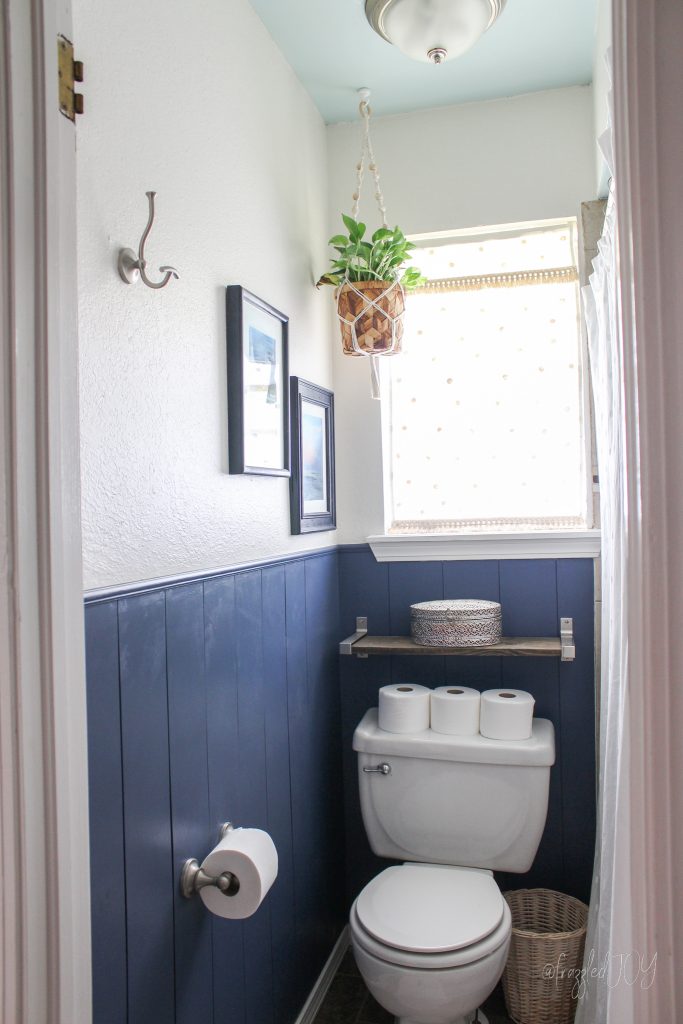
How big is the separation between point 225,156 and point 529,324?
1064 mm

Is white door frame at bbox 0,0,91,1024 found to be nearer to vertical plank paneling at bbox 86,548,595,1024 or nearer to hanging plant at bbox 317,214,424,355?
vertical plank paneling at bbox 86,548,595,1024

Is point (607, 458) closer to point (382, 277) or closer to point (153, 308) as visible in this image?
point (382, 277)

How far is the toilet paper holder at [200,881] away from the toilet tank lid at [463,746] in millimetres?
785

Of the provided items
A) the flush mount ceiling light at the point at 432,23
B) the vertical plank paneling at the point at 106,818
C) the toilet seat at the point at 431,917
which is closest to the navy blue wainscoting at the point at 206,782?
the vertical plank paneling at the point at 106,818

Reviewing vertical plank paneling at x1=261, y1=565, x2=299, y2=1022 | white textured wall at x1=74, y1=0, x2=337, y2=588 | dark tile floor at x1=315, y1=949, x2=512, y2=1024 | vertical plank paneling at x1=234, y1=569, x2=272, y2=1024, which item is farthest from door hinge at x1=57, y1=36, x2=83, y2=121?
dark tile floor at x1=315, y1=949, x2=512, y2=1024

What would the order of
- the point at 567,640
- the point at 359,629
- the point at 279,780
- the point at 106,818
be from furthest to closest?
the point at 359,629 < the point at 567,640 < the point at 279,780 < the point at 106,818

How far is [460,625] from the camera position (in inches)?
79.7

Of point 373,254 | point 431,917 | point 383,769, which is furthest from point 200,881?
point 373,254

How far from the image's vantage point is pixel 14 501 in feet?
2.78

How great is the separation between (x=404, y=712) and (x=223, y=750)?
2.29ft

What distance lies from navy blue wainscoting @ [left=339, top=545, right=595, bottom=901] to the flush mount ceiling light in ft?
4.36

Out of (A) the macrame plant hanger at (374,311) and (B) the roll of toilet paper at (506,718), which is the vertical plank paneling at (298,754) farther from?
(A) the macrame plant hanger at (374,311)

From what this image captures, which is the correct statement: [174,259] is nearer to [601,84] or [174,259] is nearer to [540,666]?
[601,84]

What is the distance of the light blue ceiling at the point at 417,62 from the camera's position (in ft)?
5.90
